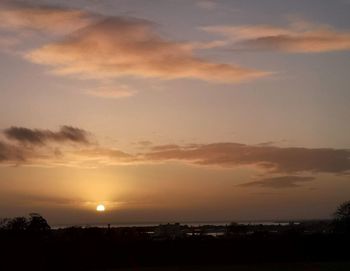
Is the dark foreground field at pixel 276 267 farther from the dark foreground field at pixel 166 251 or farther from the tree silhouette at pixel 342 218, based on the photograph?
the tree silhouette at pixel 342 218

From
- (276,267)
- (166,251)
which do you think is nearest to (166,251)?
(166,251)

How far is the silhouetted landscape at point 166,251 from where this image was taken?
98.3 ft

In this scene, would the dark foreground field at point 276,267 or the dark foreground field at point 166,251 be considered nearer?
the dark foreground field at point 276,267

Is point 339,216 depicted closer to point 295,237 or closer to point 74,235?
point 295,237

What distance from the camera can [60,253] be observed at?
30500 mm

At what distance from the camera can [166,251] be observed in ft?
109

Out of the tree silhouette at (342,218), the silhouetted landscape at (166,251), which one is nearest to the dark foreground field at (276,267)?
the silhouetted landscape at (166,251)

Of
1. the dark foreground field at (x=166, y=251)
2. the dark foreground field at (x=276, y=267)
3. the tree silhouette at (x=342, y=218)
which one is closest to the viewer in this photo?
the dark foreground field at (x=276, y=267)

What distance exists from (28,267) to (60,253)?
199 centimetres

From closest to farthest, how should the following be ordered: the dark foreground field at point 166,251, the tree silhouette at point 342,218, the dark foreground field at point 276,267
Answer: the dark foreground field at point 276,267 → the dark foreground field at point 166,251 → the tree silhouette at point 342,218

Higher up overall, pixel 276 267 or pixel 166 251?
pixel 166 251

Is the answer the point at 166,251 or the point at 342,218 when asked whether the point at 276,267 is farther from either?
the point at 342,218

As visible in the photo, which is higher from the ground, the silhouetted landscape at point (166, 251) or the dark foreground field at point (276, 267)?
the silhouetted landscape at point (166, 251)

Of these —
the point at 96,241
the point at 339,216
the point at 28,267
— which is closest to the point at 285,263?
the point at 96,241
